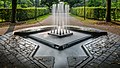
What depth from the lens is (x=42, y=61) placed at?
4.68m

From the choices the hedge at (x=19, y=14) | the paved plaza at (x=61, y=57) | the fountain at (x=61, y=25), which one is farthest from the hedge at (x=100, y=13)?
the paved plaza at (x=61, y=57)

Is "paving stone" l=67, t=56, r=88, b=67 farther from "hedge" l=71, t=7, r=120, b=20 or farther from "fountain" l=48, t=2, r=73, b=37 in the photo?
"hedge" l=71, t=7, r=120, b=20

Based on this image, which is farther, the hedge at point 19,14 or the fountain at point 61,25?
the hedge at point 19,14

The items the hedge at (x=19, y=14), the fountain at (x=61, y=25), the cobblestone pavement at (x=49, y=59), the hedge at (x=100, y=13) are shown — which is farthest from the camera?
the hedge at (x=100, y=13)

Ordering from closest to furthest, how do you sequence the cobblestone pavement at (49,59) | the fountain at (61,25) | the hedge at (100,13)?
the cobblestone pavement at (49,59), the fountain at (61,25), the hedge at (100,13)

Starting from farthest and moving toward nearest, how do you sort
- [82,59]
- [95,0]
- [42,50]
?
[95,0] → [42,50] → [82,59]

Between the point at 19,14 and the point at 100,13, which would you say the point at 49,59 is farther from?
the point at 100,13

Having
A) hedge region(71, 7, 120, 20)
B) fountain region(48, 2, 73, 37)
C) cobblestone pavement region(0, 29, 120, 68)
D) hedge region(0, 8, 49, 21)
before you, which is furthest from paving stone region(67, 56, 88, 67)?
hedge region(71, 7, 120, 20)

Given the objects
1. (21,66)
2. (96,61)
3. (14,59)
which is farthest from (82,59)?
(14,59)

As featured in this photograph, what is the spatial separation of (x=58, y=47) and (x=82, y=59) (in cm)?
164

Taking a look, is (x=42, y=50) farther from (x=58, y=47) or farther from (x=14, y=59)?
(x=14, y=59)

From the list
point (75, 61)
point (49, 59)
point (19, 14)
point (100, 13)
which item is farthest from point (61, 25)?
point (75, 61)

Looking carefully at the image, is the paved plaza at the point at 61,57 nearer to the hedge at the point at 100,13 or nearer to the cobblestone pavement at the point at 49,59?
the cobblestone pavement at the point at 49,59

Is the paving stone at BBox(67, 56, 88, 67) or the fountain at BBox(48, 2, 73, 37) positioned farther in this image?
the fountain at BBox(48, 2, 73, 37)
